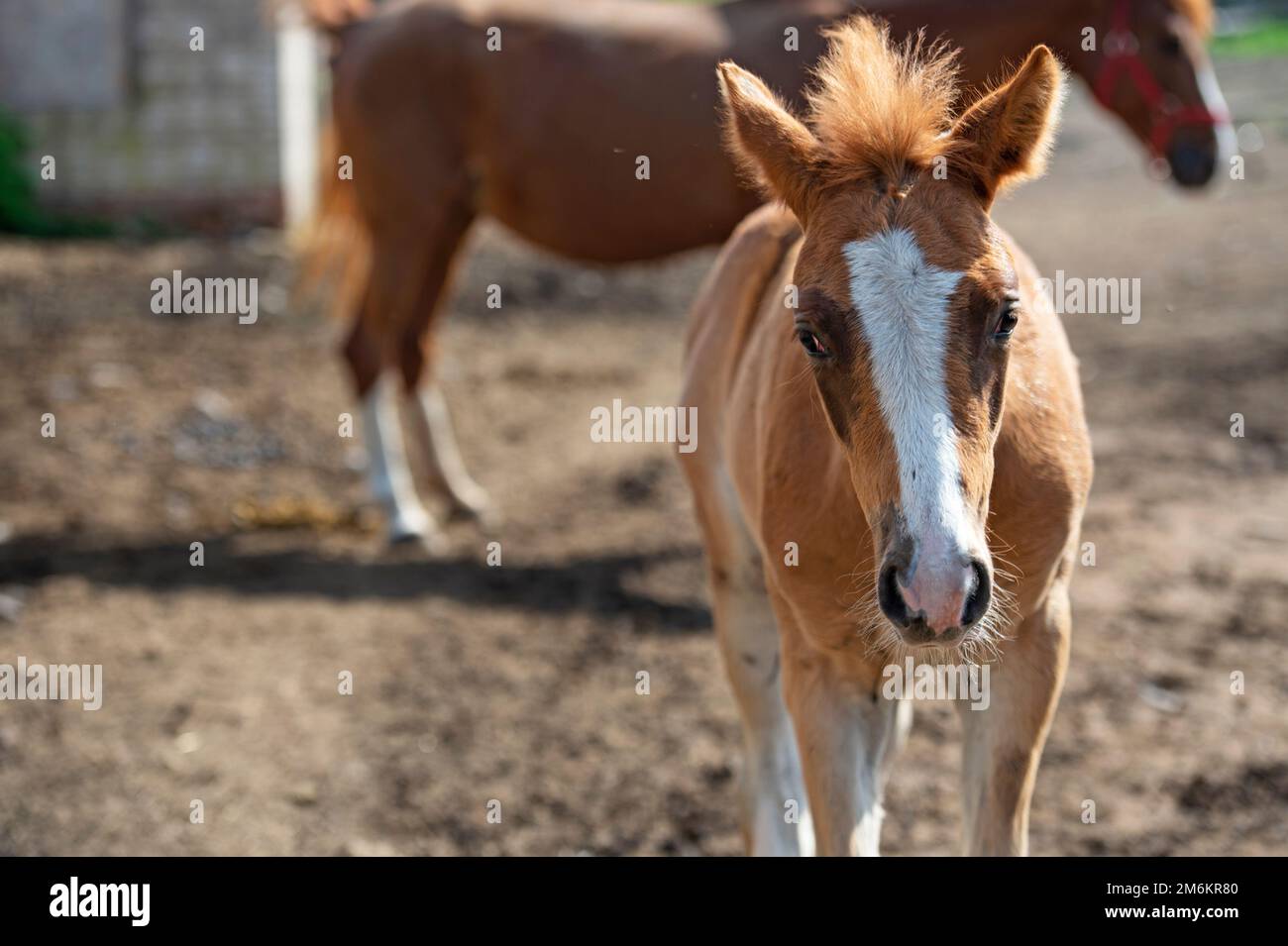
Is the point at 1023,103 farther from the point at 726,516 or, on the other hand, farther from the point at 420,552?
the point at 420,552

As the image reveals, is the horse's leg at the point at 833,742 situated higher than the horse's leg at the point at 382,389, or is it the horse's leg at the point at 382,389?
the horse's leg at the point at 382,389

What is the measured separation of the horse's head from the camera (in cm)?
641

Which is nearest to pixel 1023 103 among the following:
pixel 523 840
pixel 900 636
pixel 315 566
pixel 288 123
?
pixel 900 636

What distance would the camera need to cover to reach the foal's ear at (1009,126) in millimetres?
2926

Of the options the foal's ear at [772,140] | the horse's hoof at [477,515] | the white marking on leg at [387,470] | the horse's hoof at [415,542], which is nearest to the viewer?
the foal's ear at [772,140]

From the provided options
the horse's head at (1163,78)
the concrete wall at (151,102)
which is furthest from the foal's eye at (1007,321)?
the concrete wall at (151,102)

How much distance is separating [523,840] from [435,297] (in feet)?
11.7

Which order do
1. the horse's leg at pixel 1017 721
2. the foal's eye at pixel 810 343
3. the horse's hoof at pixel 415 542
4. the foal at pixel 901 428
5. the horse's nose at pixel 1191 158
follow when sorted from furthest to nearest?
the horse's hoof at pixel 415 542 < the horse's nose at pixel 1191 158 < the horse's leg at pixel 1017 721 < the foal's eye at pixel 810 343 < the foal at pixel 901 428

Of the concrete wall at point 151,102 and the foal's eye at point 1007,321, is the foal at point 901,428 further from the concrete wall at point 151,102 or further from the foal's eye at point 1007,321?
the concrete wall at point 151,102

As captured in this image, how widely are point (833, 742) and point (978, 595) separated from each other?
2.89ft

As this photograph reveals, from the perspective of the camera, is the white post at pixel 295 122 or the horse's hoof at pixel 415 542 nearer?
the horse's hoof at pixel 415 542

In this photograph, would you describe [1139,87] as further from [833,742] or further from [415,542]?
[833,742]

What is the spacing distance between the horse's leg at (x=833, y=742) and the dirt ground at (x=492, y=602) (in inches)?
43.7

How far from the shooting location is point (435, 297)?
743cm
